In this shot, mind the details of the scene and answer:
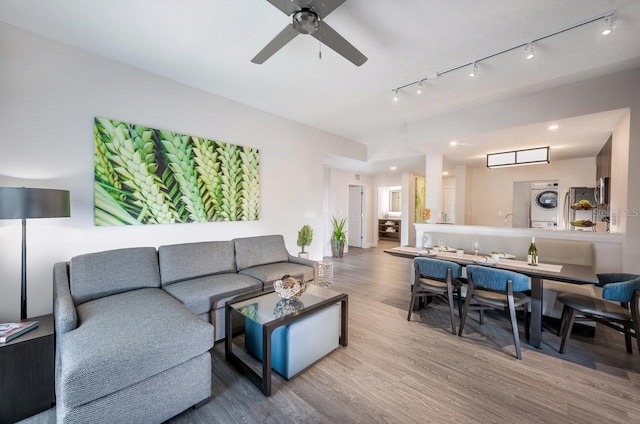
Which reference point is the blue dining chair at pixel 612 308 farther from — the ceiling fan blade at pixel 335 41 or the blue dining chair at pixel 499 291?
the ceiling fan blade at pixel 335 41

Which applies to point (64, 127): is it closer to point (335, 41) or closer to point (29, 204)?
point (29, 204)

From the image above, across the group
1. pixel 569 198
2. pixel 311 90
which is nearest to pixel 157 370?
pixel 311 90

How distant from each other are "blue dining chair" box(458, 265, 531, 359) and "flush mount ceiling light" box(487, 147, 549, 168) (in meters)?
3.20

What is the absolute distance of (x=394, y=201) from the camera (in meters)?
10.5

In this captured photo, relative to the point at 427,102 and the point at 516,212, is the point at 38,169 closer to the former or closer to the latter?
the point at 427,102

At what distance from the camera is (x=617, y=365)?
2.17 m

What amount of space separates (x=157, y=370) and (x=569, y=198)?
7.46m

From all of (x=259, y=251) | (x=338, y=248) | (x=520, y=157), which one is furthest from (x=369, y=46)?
(x=338, y=248)

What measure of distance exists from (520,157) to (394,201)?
19.4 ft

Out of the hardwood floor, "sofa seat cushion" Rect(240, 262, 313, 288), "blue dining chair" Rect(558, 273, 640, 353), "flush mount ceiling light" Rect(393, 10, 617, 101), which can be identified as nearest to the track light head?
"flush mount ceiling light" Rect(393, 10, 617, 101)

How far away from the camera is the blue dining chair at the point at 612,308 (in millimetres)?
2049

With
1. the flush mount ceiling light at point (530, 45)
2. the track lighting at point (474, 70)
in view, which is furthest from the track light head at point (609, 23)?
the track lighting at point (474, 70)

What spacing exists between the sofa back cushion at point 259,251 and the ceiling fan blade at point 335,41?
2535mm

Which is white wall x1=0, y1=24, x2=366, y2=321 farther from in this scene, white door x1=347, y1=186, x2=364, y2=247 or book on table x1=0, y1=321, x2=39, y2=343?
white door x1=347, y1=186, x2=364, y2=247
